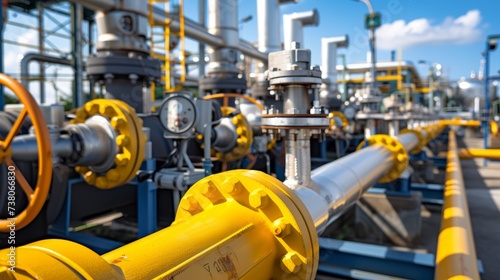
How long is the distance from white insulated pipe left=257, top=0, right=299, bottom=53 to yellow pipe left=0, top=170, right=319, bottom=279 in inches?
208

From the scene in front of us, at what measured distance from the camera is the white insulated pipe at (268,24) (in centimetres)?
599

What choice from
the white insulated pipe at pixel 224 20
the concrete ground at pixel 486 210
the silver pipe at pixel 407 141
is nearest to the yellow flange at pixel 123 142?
the silver pipe at pixel 407 141

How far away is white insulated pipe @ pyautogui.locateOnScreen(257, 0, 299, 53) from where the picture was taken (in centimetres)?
599

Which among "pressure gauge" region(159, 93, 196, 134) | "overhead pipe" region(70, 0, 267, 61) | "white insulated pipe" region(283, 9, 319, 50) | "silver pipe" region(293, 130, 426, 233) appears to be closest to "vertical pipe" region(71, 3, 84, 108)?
"overhead pipe" region(70, 0, 267, 61)

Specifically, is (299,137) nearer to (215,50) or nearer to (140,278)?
(140,278)

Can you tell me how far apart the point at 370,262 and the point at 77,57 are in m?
5.95

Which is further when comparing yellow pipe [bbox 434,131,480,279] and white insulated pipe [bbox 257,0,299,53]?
white insulated pipe [bbox 257,0,299,53]

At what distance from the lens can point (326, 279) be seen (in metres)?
2.16

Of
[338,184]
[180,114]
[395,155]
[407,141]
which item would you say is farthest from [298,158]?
[407,141]

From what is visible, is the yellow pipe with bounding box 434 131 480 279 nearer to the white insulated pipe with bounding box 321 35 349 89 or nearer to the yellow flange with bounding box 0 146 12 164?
the yellow flange with bounding box 0 146 12 164

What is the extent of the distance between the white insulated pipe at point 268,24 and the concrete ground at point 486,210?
3.51 meters

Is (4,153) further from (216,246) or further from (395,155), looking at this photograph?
(395,155)

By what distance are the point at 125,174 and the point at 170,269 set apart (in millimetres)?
1498

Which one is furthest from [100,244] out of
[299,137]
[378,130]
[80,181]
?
[378,130]
